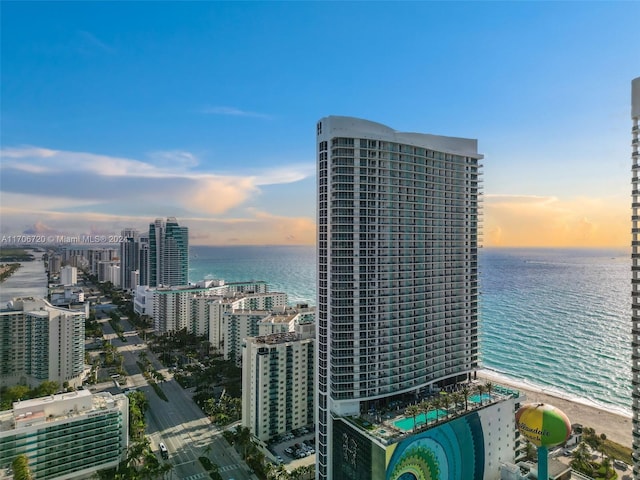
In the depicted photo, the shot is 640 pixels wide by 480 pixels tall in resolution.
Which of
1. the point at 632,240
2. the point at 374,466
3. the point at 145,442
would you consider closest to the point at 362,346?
the point at 374,466

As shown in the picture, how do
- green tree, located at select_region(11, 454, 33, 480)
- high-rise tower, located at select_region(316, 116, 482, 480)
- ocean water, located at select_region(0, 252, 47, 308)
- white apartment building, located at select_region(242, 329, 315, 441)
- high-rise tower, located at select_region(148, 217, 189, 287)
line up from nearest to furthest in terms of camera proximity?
1. green tree, located at select_region(11, 454, 33, 480)
2. high-rise tower, located at select_region(316, 116, 482, 480)
3. ocean water, located at select_region(0, 252, 47, 308)
4. white apartment building, located at select_region(242, 329, 315, 441)
5. high-rise tower, located at select_region(148, 217, 189, 287)

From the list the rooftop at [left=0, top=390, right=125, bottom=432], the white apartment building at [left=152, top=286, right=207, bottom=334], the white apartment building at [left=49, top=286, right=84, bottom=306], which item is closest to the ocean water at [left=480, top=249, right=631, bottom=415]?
the rooftop at [left=0, top=390, right=125, bottom=432]

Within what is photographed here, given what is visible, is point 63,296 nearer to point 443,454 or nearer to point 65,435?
point 65,435

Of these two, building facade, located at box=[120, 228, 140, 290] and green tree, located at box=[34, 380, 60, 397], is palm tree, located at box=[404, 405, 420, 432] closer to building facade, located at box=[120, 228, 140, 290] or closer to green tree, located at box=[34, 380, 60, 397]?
green tree, located at box=[34, 380, 60, 397]

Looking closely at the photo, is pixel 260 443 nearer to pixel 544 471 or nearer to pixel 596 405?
pixel 544 471

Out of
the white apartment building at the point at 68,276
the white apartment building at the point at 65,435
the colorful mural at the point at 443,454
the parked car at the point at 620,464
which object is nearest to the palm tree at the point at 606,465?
the parked car at the point at 620,464

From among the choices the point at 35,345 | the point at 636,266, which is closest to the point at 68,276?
the point at 35,345

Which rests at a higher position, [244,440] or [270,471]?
[244,440]
